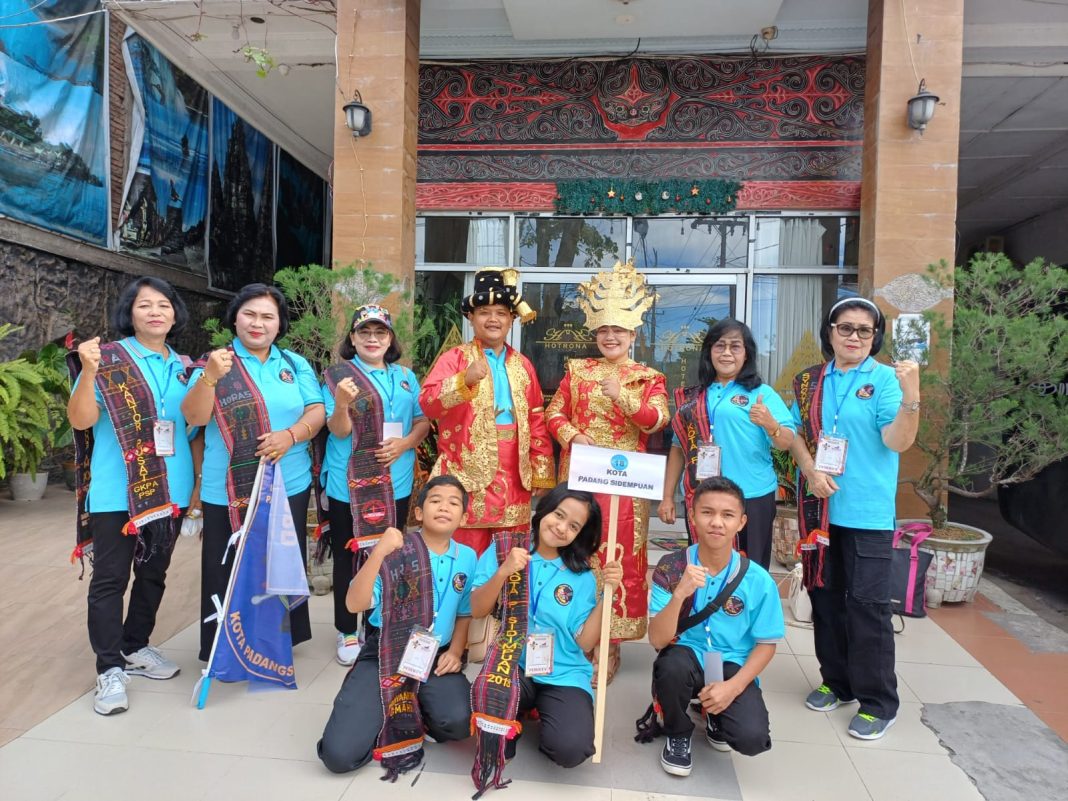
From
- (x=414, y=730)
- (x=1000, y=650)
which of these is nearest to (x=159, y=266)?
(x=414, y=730)

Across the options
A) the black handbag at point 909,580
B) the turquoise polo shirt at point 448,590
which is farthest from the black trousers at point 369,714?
the black handbag at point 909,580

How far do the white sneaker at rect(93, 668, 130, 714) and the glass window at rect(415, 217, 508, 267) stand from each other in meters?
4.63

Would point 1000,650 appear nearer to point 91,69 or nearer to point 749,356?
point 749,356

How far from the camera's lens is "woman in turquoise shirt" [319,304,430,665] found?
2.81 meters

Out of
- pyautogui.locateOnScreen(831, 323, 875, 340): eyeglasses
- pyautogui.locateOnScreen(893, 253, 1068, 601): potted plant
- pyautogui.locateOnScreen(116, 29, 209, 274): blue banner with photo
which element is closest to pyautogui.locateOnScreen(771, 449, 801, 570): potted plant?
pyautogui.locateOnScreen(893, 253, 1068, 601): potted plant

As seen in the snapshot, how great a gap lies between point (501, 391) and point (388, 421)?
1.64ft

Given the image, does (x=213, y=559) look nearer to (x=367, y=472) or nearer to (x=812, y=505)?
(x=367, y=472)

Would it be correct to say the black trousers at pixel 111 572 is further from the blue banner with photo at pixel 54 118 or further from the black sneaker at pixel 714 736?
the blue banner with photo at pixel 54 118

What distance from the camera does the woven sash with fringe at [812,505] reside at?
2469 millimetres

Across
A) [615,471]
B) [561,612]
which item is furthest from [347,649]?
[615,471]

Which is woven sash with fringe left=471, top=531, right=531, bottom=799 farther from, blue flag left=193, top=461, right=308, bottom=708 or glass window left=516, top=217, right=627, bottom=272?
glass window left=516, top=217, right=627, bottom=272

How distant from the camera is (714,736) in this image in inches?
87.2

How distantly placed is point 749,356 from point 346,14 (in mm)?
4356

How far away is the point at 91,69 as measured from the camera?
23.6 ft
